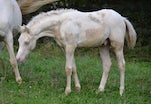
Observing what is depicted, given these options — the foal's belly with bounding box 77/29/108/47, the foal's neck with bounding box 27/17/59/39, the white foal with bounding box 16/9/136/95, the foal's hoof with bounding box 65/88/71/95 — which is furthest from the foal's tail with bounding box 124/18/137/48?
the foal's hoof with bounding box 65/88/71/95

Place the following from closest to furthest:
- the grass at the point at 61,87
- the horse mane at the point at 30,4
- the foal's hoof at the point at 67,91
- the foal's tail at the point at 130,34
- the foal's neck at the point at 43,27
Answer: the grass at the point at 61,87 < the foal's hoof at the point at 67,91 < the foal's neck at the point at 43,27 < the foal's tail at the point at 130,34 < the horse mane at the point at 30,4

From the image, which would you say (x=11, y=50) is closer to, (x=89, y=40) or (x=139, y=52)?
(x=89, y=40)

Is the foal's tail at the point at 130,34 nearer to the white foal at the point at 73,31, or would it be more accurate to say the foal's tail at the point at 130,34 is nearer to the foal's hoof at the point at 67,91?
the white foal at the point at 73,31

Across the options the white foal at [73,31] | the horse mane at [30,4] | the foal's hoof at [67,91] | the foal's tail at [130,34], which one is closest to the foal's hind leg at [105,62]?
the white foal at [73,31]

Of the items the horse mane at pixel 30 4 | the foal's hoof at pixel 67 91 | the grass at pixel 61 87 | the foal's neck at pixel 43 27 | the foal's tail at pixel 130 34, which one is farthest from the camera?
the horse mane at pixel 30 4

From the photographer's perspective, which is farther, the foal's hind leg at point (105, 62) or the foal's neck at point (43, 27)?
the foal's hind leg at point (105, 62)

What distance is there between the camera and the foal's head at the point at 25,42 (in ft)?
26.2

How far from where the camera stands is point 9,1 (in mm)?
9195

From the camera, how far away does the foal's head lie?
798 cm

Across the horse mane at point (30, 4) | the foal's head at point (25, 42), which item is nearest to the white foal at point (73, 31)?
the foal's head at point (25, 42)

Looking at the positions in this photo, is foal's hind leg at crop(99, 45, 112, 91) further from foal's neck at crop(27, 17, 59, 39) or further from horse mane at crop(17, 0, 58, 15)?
horse mane at crop(17, 0, 58, 15)

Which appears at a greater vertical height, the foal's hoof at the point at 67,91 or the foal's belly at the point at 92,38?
the foal's belly at the point at 92,38

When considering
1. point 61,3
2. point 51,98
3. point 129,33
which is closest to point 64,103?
point 51,98

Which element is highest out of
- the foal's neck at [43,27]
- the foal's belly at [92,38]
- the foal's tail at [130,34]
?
the foal's neck at [43,27]
